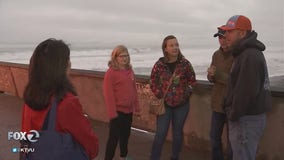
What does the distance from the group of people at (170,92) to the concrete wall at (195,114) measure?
56 cm

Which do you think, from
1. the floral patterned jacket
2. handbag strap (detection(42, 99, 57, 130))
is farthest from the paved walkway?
handbag strap (detection(42, 99, 57, 130))

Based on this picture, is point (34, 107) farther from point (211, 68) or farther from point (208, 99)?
point (208, 99)

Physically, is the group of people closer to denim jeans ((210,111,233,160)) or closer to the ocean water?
denim jeans ((210,111,233,160))

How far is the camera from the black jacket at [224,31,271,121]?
2965mm

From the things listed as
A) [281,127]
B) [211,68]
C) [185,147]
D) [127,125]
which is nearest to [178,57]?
[211,68]

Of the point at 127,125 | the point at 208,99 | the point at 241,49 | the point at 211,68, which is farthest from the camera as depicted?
the point at 208,99

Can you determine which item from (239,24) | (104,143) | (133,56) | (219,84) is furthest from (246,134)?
(133,56)

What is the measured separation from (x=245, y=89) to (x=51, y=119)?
146 centimetres

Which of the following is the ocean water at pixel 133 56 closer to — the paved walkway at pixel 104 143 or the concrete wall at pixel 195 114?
the concrete wall at pixel 195 114

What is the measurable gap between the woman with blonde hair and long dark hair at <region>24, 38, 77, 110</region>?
2099 mm

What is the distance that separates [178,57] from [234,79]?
4.32 ft

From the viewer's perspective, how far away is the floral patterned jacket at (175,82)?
428 cm

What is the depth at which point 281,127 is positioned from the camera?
4.39 m

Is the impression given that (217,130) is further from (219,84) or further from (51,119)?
(51,119)
